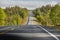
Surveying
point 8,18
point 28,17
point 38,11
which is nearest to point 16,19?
point 8,18

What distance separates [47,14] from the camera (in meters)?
94.2

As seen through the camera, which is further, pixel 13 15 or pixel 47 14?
pixel 47 14

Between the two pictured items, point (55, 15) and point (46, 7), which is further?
point (46, 7)

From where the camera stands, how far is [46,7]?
99.4 meters

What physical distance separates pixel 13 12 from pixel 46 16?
14.9 metres

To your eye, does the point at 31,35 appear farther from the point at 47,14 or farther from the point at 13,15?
the point at 47,14

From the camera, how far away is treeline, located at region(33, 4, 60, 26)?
8069 centimetres

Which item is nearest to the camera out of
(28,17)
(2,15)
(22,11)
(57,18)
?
(57,18)

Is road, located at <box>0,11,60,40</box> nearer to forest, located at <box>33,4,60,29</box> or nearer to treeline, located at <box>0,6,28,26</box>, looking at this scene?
forest, located at <box>33,4,60,29</box>

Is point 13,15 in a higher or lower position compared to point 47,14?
lower

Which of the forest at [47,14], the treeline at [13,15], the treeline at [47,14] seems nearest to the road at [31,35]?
the forest at [47,14]

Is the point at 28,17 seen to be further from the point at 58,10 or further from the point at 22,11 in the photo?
the point at 58,10

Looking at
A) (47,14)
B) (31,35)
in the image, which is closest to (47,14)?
(47,14)

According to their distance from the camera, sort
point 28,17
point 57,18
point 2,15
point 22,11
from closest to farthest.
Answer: point 57,18, point 2,15, point 22,11, point 28,17
